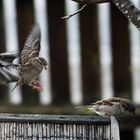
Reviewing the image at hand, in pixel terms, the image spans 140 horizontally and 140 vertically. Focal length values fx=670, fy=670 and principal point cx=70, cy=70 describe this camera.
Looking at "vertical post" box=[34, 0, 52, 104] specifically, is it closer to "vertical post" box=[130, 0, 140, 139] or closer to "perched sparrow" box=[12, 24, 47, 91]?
"vertical post" box=[130, 0, 140, 139]

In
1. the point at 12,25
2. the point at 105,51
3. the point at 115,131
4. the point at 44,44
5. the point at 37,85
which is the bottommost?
the point at 115,131

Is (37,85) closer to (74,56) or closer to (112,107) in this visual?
(112,107)

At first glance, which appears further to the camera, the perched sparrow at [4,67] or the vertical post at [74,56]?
the vertical post at [74,56]

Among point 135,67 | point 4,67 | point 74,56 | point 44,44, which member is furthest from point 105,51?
point 4,67

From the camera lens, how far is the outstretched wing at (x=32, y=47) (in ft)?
13.9

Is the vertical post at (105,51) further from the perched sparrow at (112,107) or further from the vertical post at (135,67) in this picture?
the perched sparrow at (112,107)

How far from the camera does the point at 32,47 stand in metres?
4.28

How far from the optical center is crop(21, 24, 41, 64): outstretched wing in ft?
13.9

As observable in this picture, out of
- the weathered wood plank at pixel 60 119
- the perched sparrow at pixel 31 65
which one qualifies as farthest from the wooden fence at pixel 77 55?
the weathered wood plank at pixel 60 119

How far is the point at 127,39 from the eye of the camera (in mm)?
7957

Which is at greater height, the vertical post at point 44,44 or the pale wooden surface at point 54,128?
the vertical post at point 44,44

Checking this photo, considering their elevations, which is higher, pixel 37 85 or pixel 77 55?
pixel 77 55

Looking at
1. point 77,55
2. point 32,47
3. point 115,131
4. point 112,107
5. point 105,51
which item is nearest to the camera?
point 115,131

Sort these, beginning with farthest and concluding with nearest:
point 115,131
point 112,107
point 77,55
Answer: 1. point 77,55
2. point 112,107
3. point 115,131
